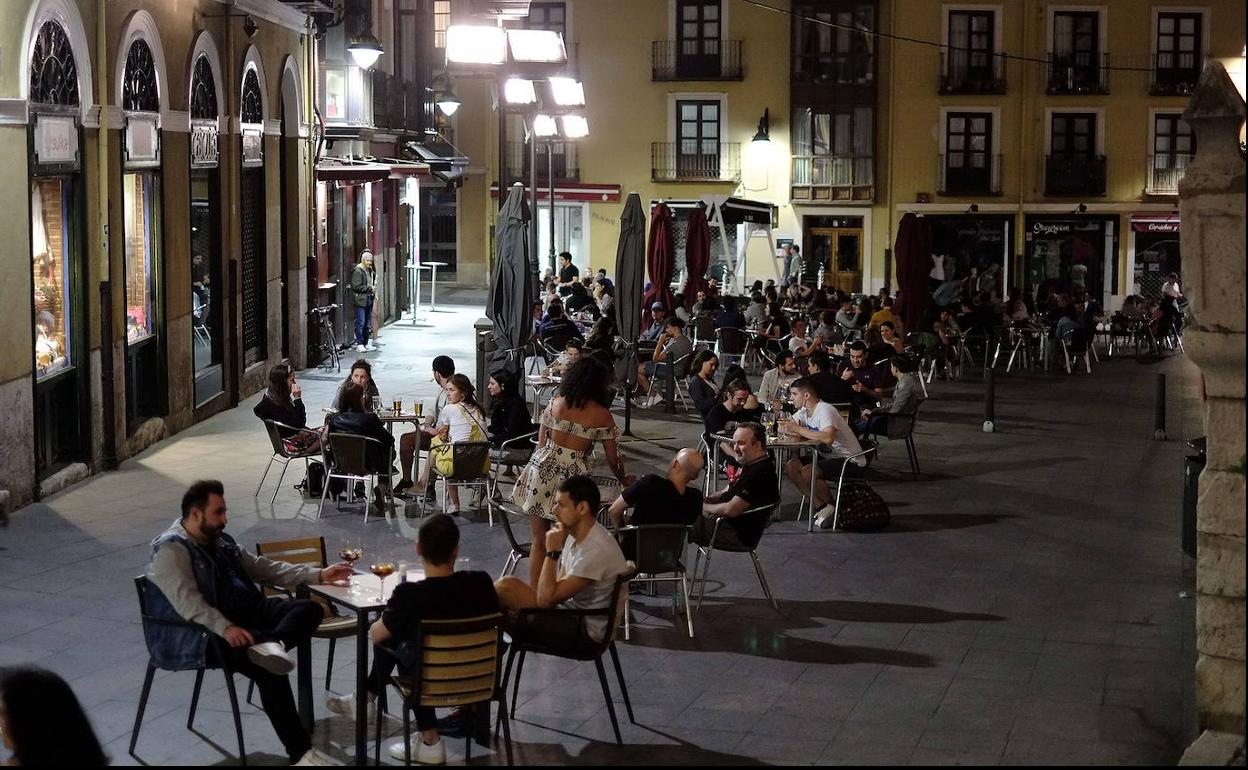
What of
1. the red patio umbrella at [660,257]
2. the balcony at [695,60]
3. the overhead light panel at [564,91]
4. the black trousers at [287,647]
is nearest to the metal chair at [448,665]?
the black trousers at [287,647]

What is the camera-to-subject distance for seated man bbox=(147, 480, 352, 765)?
25.2 ft

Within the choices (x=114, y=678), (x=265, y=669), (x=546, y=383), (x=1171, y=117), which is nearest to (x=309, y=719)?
(x=265, y=669)

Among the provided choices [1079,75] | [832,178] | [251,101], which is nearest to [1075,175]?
[1079,75]

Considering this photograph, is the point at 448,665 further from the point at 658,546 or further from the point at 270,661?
the point at 658,546

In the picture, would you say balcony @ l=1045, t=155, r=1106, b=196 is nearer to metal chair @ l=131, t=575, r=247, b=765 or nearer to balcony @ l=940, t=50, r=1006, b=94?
balcony @ l=940, t=50, r=1006, b=94

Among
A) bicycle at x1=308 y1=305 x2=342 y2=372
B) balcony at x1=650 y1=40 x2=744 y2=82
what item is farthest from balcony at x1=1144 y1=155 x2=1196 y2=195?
bicycle at x1=308 y1=305 x2=342 y2=372

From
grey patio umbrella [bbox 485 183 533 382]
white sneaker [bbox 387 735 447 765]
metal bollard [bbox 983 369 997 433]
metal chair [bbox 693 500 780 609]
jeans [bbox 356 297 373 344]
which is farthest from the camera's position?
jeans [bbox 356 297 373 344]

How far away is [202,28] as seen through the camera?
747 inches

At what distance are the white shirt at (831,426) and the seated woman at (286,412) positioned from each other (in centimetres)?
402

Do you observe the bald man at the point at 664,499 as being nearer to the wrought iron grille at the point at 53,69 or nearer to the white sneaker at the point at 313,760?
the white sneaker at the point at 313,760

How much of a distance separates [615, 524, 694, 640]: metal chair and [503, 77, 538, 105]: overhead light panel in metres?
13.3

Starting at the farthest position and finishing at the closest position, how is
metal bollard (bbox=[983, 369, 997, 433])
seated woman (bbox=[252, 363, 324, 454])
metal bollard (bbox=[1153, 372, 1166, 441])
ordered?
metal bollard (bbox=[983, 369, 997, 433]) < metal bollard (bbox=[1153, 372, 1166, 441]) < seated woman (bbox=[252, 363, 324, 454])

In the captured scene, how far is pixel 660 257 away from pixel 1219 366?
17.8 meters

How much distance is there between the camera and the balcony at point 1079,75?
130 feet
